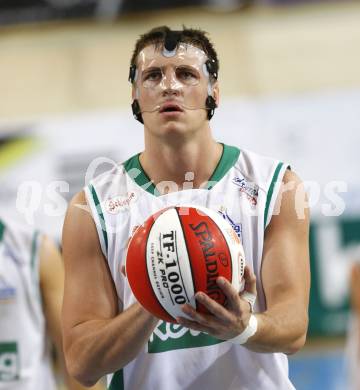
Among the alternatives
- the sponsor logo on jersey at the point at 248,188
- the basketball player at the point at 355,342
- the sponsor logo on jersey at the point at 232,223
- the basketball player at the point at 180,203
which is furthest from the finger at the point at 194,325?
the basketball player at the point at 355,342

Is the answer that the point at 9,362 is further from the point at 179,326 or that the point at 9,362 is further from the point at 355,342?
the point at 355,342

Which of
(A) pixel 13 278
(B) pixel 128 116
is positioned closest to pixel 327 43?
(B) pixel 128 116

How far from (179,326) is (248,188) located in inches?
22.7

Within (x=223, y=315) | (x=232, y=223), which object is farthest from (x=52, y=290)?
(x=223, y=315)

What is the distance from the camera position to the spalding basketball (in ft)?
8.83

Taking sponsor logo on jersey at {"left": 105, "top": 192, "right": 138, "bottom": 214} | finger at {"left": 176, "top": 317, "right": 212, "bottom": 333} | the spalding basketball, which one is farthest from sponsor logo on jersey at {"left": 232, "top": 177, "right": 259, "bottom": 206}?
finger at {"left": 176, "top": 317, "right": 212, "bottom": 333}

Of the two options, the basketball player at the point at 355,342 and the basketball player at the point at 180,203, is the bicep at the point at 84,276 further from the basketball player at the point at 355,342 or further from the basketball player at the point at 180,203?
the basketball player at the point at 355,342

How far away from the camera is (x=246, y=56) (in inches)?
408

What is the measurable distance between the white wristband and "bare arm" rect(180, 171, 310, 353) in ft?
0.08

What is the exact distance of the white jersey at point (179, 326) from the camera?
326cm

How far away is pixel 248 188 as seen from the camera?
337cm

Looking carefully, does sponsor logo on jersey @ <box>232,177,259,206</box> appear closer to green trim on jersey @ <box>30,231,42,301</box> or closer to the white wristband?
the white wristband

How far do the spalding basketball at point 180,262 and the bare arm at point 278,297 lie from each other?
0.18 feet

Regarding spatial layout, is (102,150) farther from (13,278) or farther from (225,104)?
(13,278)
